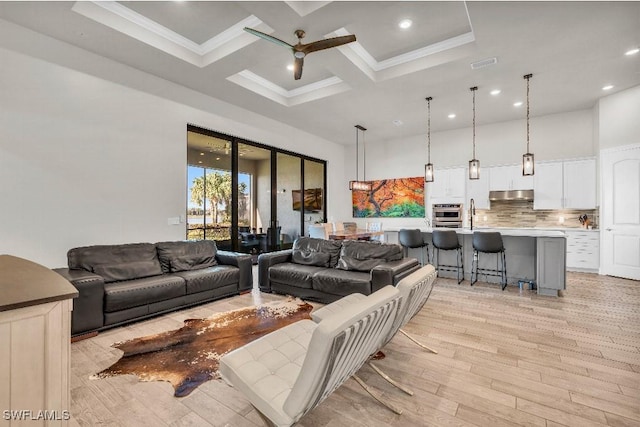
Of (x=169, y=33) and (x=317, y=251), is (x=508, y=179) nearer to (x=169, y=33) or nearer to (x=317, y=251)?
(x=317, y=251)

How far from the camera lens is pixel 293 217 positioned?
27.2 feet

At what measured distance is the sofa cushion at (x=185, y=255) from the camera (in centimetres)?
441

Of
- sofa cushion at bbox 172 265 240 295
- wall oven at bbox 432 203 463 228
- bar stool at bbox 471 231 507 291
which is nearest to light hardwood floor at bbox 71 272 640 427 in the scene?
sofa cushion at bbox 172 265 240 295

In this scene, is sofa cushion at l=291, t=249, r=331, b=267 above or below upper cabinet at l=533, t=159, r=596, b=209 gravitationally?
below

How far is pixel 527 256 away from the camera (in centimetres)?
514

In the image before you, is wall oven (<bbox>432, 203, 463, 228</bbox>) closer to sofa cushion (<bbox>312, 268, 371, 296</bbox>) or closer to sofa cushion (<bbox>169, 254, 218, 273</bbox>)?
sofa cushion (<bbox>312, 268, 371, 296</bbox>)

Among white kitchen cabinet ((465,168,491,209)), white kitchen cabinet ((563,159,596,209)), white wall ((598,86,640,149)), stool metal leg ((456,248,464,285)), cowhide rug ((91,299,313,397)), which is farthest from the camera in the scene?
white kitchen cabinet ((465,168,491,209))

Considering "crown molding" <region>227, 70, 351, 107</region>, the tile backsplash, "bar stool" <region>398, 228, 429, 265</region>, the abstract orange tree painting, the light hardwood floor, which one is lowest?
the light hardwood floor

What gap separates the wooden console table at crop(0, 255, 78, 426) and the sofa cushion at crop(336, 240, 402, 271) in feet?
11.4

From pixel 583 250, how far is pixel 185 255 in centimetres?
790

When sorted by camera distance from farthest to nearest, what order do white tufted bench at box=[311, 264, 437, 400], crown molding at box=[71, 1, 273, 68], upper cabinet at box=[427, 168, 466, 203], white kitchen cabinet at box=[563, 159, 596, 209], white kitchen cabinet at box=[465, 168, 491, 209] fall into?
upper cabinet at box=[427, 168, 466, 203]
white kitchen cabinet at box=[465, 168, 491, 209]
white kitchen cabinet at box=[563, 159, 596, 209]
crown molding at box=[71, 1, 273, 68]
white tufted bench at box=[311, 264, 437, 400]

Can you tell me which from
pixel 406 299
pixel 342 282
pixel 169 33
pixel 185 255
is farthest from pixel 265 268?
pixel 169 33

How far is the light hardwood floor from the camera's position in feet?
6.36

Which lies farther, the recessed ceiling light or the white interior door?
the white interior door
